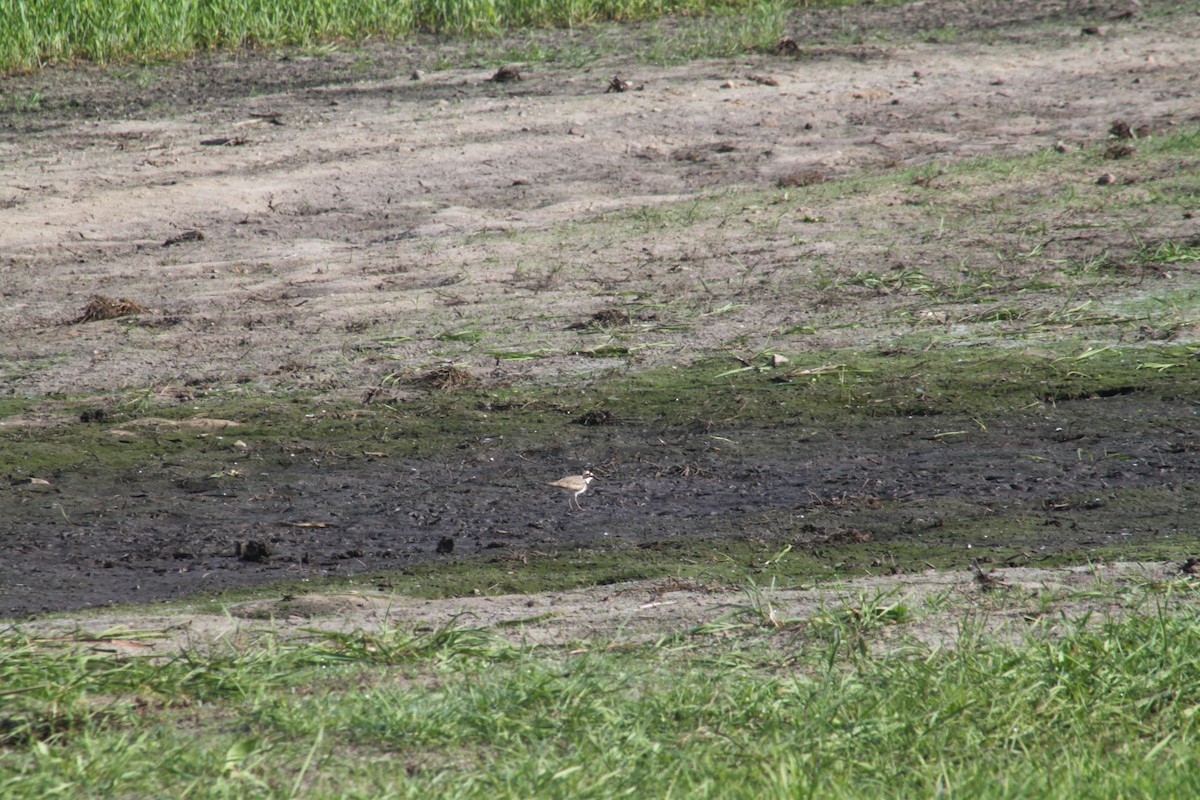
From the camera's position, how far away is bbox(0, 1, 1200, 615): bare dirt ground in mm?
4957

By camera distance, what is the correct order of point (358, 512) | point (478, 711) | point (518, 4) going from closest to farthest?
1. point (478, 711)
2. point (358, 512)
3. point (518, 4)

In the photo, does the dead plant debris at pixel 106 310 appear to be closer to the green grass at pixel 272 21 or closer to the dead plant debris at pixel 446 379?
the dead plant debris at pixel 446 379

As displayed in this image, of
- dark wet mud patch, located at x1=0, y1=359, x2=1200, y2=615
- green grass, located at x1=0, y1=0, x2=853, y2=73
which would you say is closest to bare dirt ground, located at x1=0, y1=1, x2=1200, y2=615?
dark wet mud patch, located at x1=0, y1=359, x2=1200, y2=615

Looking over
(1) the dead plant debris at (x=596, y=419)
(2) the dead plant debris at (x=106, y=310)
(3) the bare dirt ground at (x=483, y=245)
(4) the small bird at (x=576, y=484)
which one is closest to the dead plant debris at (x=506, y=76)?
(3) the bare dirt ground at (x=483, y=245)

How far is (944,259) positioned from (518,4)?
257 inches

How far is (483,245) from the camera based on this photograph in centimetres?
795

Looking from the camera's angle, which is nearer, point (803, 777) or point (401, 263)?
point (803, 777)

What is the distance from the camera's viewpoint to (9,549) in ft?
15.1

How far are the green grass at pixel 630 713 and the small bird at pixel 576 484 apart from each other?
139 cm

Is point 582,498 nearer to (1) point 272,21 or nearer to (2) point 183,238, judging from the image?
(2) point 183,238

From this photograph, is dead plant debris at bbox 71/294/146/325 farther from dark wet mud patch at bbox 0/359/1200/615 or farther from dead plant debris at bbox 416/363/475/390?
dead plant debris at bbox 416/363/475/390

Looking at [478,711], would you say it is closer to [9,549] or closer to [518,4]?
[9,549]

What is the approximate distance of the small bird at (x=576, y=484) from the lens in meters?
5.09

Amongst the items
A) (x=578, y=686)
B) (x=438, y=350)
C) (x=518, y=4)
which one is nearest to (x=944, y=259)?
(x=438, y=350)
